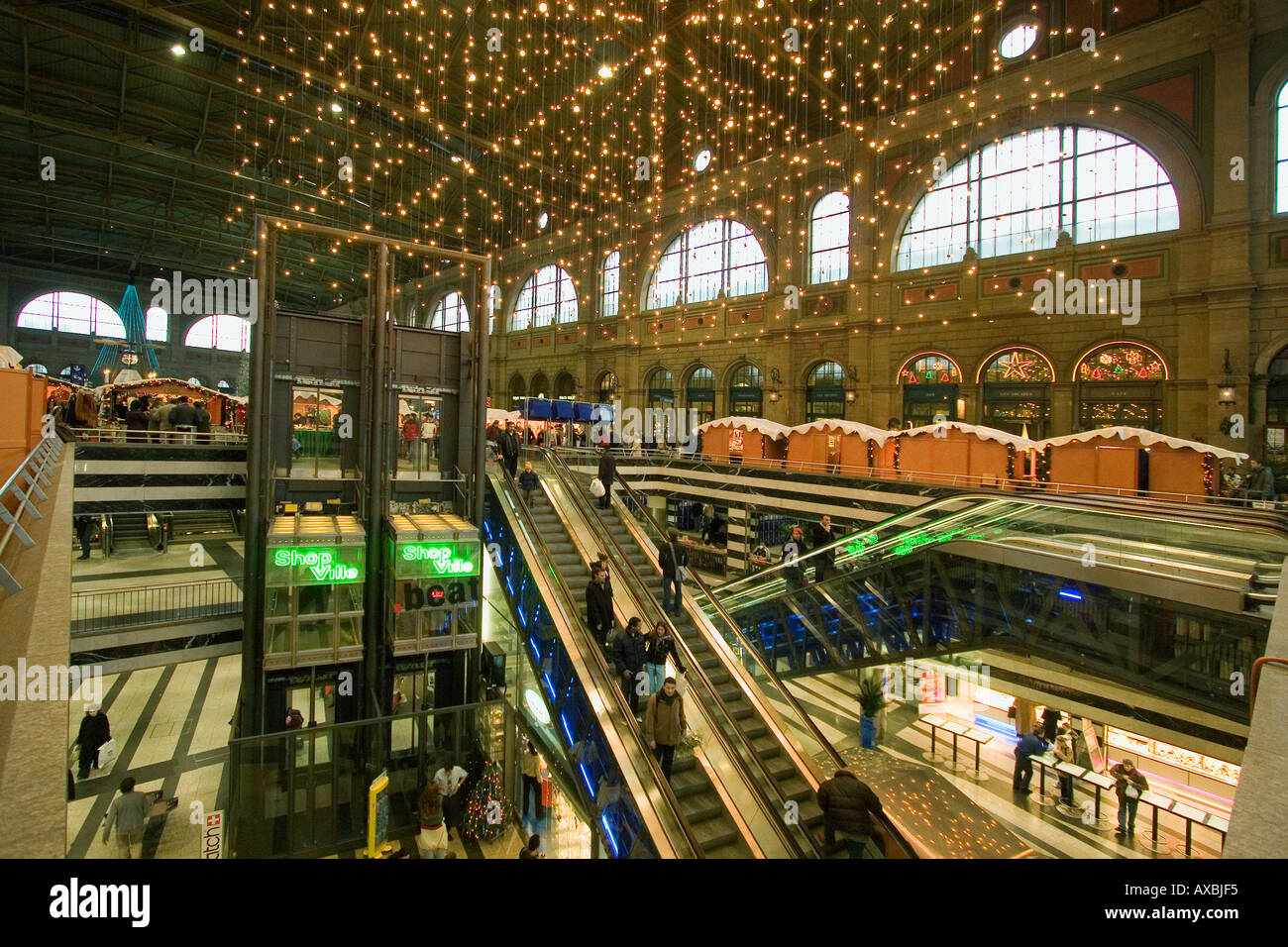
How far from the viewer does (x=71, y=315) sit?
150 feet

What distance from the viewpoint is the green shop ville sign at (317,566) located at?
9.90m

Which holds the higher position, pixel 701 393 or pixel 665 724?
pixel 701 393

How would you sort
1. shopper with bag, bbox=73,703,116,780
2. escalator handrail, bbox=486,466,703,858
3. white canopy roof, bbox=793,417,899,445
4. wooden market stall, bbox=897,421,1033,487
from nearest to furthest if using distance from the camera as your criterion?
1. escalator handrail, bbox=486,466,703,858
2. shopper with bag, bbox=73,703,116,780
3. wooden market stall, bbox=897,421,1033,487
4. white canopy roof, bbox=793,417,899,445

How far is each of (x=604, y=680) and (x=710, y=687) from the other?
1.36m

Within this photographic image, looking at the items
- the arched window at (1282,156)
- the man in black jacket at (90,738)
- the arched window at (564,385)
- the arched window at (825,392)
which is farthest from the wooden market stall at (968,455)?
the arched window at (564,385)

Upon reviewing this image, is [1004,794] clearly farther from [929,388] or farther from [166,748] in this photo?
[929,388]

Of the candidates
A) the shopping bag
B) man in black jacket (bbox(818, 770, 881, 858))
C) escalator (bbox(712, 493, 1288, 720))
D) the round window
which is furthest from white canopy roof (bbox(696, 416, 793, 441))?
the shopping bag

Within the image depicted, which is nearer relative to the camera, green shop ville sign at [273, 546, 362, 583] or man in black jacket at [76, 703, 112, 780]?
green shop ville sign at [273, 546, 362, 583]

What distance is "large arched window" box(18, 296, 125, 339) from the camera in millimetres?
43938

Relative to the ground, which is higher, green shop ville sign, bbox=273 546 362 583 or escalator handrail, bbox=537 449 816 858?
green shop ville sign, bbox=273 546 362 583

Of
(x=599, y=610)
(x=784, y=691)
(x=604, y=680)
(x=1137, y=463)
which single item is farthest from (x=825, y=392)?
(x=604, y=680)

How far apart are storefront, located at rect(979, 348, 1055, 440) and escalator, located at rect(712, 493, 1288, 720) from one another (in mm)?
8553

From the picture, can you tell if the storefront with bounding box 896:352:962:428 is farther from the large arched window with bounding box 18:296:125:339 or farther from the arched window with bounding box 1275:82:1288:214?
the large arched window with bounding box 18:296:125:339
